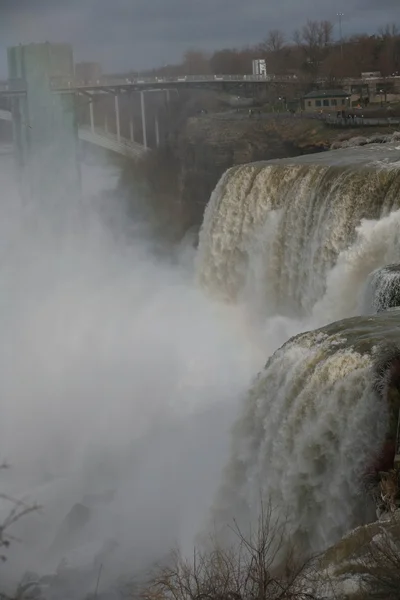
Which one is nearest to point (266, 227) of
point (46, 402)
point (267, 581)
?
point (46, 402)

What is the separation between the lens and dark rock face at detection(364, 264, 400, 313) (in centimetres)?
788

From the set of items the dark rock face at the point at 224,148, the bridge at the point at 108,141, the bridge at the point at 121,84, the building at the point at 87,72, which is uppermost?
the building at the point at 87,72

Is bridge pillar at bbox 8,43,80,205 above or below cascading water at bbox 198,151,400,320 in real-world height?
above

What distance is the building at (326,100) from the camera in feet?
77.0

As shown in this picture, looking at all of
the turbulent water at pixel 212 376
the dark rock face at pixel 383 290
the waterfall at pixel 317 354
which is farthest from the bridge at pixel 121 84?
the dark rock face at pixel 383 290

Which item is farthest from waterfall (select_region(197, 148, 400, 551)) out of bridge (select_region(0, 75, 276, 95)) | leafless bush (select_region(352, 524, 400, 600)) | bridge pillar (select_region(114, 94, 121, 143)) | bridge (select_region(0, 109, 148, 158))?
bridge (select_region(0, 75, 276, 95))

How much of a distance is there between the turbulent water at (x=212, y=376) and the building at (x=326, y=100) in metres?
7.99

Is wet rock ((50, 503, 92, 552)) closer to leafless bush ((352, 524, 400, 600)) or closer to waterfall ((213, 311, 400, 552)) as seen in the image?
waterfall ((213, 311, 400, 552))

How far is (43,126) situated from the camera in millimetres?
23594

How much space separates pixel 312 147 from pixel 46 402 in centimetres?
922

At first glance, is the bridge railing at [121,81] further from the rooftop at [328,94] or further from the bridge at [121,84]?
the rooftop at [328,94]

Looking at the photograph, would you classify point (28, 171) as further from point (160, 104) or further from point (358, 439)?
point (358, 439)

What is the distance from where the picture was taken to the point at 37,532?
26.9 ft

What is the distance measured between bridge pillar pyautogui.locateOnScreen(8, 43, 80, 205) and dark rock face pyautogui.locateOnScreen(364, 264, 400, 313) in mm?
15948
